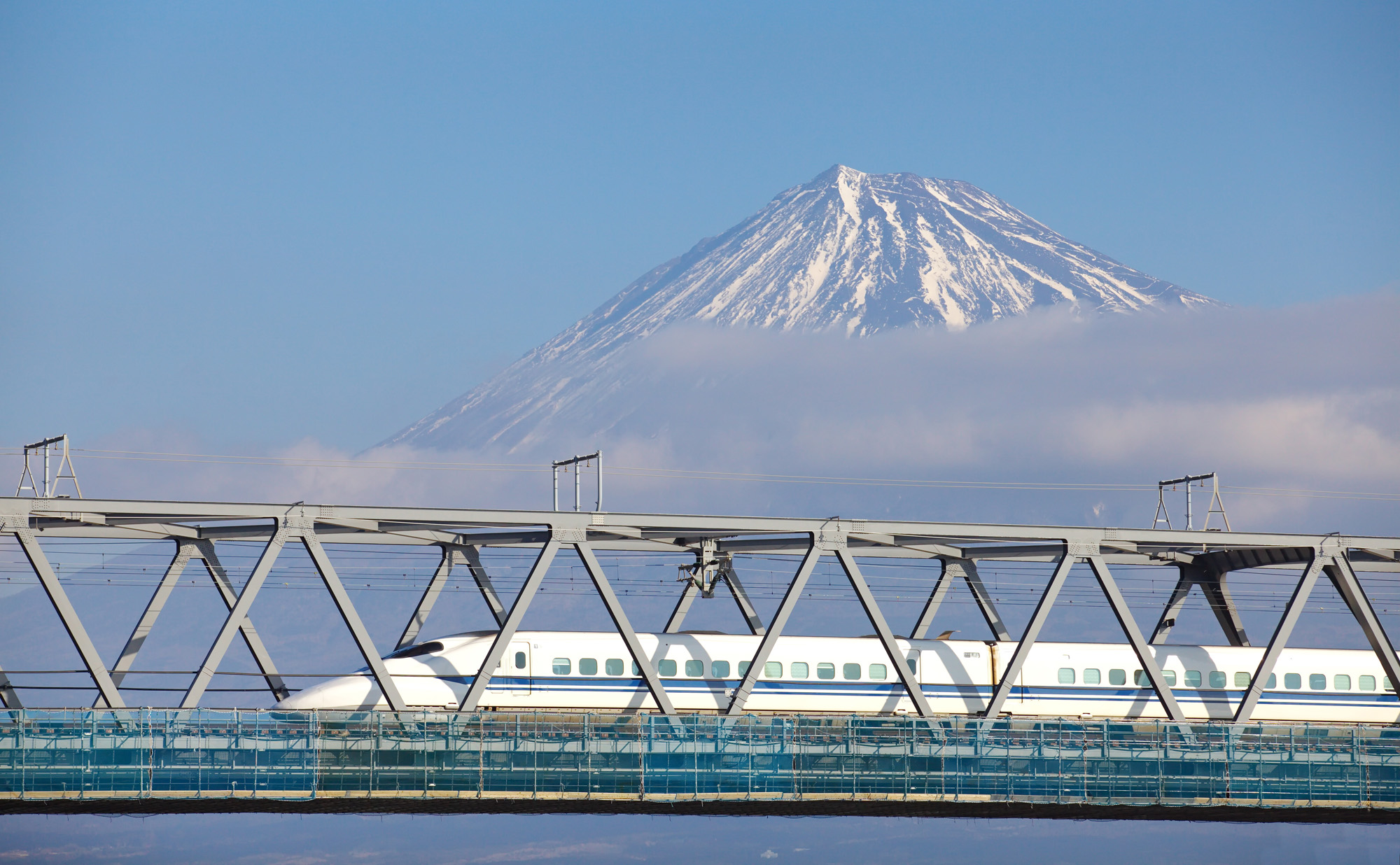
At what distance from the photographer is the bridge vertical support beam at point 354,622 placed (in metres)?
51.8

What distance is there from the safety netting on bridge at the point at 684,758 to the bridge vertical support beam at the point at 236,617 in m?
5.79

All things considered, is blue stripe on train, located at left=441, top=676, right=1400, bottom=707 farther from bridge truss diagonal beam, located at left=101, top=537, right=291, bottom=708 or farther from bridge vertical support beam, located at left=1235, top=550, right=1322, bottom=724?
bridge truss diagonal beam, located at left=101, top=537, right=291, bottom=708

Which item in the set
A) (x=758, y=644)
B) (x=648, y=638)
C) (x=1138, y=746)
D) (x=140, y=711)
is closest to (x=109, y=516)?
(x=140, y=711)

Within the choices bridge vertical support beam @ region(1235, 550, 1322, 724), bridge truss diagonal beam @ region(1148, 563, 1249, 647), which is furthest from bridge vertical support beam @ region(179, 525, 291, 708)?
bridge truss diagonal beam @ region(1148, 563, 1249, 647)

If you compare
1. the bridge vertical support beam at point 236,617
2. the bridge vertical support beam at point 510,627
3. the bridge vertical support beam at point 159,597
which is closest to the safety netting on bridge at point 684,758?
the bridge vertical support beam at point 510,627

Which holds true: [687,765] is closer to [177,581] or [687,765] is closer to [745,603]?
[745,603]

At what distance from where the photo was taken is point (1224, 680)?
2608 inches

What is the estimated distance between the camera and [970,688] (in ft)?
209

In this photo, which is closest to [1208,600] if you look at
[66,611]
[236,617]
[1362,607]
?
[1362,607]

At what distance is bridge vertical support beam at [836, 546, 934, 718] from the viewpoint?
5525 centimetres

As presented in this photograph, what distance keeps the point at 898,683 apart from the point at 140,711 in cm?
2965

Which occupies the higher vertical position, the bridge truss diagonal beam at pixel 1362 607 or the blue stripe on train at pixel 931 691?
the bridge truss diagonal beam at pixel 1362 607

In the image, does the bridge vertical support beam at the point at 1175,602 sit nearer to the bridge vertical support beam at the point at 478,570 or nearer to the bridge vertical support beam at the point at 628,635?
the bridge vertical support beam at the point at 628,635

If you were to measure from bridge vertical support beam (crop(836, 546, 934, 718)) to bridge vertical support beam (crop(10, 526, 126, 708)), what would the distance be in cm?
2479
